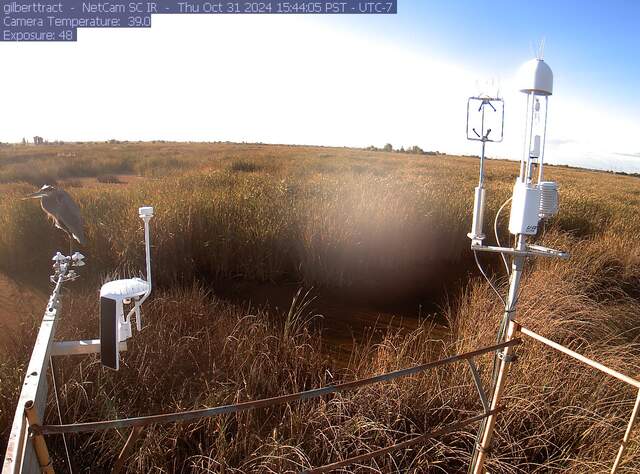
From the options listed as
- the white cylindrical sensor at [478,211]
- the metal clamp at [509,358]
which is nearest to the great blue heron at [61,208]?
the white cylindrical sensor at [478,211]

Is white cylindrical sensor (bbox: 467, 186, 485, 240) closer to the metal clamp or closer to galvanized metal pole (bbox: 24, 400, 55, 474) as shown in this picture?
the metal clamp

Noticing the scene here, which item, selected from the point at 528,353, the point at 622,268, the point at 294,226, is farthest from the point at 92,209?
the point at 622,268

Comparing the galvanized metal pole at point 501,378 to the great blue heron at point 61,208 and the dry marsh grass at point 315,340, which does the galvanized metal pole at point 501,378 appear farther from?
the great blue heron at point 61,208

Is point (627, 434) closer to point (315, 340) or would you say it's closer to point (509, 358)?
point (509, 358)

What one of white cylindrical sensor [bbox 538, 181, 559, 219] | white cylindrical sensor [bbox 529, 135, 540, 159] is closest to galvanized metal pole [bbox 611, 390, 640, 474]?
white cylindrical sensor [bbox 538, 181, 559, 219]

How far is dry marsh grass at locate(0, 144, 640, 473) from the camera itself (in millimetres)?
2674

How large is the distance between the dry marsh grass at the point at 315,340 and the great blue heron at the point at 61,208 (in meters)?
1.11

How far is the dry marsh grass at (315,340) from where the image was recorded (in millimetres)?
2674

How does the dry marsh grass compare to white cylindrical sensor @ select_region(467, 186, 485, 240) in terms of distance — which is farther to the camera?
the dry marsh grass

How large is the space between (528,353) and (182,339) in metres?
2.64

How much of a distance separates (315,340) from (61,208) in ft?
8.77

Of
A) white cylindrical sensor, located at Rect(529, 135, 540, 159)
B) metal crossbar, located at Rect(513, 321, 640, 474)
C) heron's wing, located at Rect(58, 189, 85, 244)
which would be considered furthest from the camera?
white cylindrical sensor, located at Rect(529, 135, 540, 159)

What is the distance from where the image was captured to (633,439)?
263 cm

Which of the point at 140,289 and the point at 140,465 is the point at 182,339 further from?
the point at 140,289
